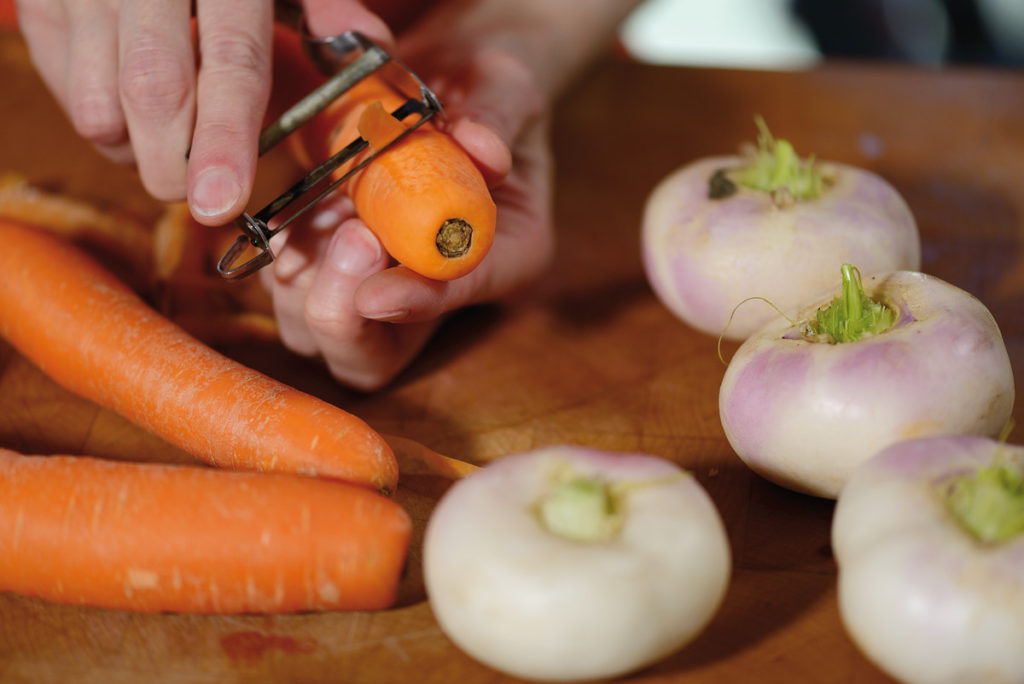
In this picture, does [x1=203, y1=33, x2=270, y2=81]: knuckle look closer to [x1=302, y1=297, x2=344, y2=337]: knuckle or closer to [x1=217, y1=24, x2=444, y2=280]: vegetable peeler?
[x1=217, y1=24, x2=444, y2=280]: vegetable peeler

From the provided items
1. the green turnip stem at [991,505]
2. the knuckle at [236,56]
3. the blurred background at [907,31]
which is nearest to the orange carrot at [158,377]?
the knuckle at [236,56]

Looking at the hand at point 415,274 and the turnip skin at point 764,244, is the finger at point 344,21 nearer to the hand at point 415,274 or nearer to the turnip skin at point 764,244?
the hand at point 415,274

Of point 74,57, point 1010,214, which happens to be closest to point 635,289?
point 1010,214

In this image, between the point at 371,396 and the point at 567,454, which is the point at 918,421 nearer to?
the point at 567,454

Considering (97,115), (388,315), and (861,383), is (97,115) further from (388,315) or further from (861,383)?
(861,383)

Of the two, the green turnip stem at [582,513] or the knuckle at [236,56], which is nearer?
the green turnip stem at [582,513]

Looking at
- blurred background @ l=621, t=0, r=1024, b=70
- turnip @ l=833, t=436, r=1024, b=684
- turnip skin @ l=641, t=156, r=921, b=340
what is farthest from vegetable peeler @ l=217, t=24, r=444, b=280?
blurred background @ l=621, t=0, r=1024, b=70
